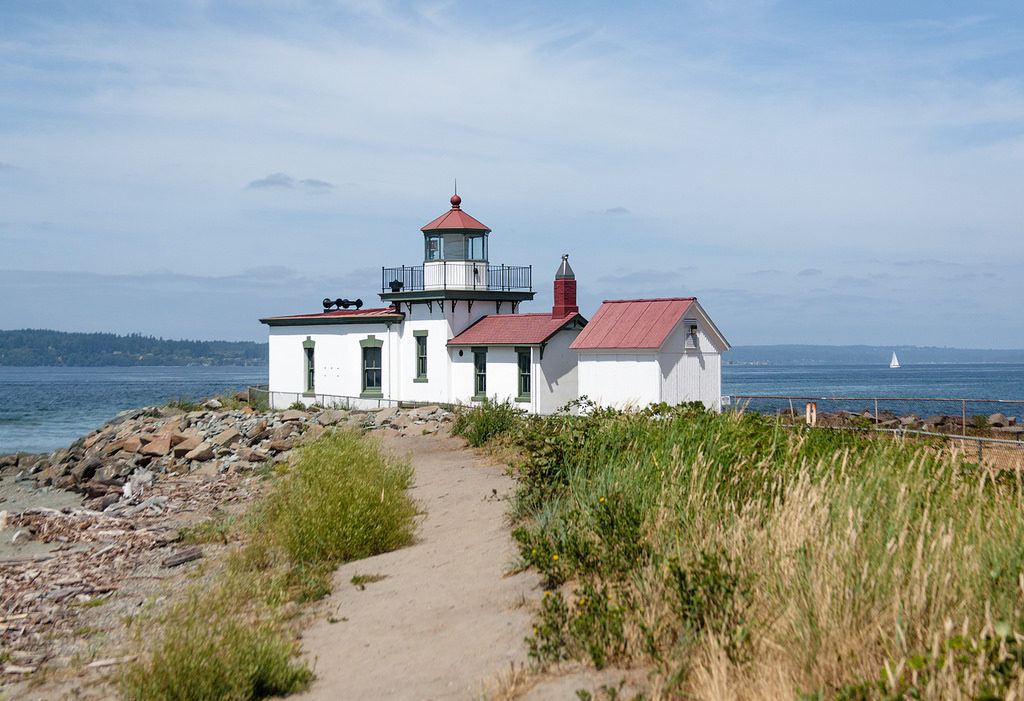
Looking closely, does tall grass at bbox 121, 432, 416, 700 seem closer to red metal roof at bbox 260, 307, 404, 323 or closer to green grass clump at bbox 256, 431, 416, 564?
green grass clump at bbox 256, 431, 416, 564

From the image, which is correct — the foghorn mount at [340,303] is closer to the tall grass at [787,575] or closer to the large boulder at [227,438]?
the large boulder at [227,438]

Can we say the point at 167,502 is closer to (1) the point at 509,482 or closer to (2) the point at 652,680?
(1) the point at 509,482

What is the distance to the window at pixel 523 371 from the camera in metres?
28.9

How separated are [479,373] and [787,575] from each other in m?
24.5

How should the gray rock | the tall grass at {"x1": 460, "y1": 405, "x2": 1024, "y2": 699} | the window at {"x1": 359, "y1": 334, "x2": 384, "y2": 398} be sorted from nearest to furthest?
1. the tall grass at {"x1": 460, "y1": 405, "x2": 1024, "y2": 699}
2. the gray rock
3. the window at {"x1": 359, "y1": 334, "x2": 384, "y2": 398}

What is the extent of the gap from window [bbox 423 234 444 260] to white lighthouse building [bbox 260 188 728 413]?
33 millimetres

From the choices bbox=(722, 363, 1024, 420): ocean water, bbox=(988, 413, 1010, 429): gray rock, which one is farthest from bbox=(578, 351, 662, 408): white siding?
bbox=(988, 413, 1010, 429): gray rock

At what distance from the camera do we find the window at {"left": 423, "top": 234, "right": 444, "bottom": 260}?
31062 millimetres

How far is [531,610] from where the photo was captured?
7.56 meters

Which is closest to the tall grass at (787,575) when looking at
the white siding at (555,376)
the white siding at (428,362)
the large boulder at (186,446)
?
the large boulder at (186,446)

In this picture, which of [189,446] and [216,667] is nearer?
[216,667]

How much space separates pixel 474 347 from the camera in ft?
98.3

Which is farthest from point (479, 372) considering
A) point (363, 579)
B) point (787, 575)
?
point (787, 575)

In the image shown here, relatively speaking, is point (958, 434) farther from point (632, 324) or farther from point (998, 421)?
point (998, 421)
